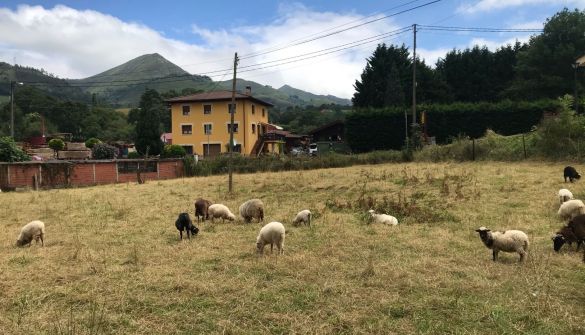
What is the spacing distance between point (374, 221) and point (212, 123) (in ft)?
155

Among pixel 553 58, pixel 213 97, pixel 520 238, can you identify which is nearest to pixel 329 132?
pixel 213 97

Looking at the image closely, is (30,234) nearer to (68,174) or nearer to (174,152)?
(68,174)

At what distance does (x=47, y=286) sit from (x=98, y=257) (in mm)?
1909

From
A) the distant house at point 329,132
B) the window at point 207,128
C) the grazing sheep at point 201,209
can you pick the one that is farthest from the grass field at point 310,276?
the distant house at point 329,132

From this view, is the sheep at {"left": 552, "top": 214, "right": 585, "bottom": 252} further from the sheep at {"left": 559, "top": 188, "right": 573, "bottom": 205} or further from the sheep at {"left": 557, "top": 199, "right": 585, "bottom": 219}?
the sheep at {"left": 559, "top": 188, "right": 573, "bottom": 205}

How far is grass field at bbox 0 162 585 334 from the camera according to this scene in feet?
19.0

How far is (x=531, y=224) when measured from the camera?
11391 millimetres

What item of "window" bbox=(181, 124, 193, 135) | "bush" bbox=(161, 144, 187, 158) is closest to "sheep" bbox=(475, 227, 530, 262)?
"bush" bbox=(161, 144, 187, 158)

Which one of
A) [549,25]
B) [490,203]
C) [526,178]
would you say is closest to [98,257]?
[490,203]

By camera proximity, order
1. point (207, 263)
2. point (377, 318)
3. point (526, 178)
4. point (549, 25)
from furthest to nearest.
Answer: point (549, 25) < point (526, 178) < point (207, 263) < point (377, 318)

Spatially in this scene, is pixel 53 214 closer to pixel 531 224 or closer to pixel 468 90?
pixel 531 224

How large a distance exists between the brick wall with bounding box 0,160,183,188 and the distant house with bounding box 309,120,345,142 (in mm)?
28538

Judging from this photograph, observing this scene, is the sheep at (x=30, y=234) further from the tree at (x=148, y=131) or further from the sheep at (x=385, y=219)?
the tree at (x=148, y=131)

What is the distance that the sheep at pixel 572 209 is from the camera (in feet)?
36.5
